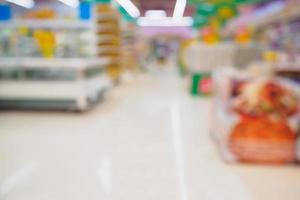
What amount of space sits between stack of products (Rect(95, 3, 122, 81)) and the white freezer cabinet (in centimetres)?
308

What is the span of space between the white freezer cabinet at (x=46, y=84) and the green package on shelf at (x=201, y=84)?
8.39 feet

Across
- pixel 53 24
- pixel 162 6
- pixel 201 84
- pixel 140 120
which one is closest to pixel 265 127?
pixel 162 6

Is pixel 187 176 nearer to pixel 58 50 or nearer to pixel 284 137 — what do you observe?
pixel 284 137

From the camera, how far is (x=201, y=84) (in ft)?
21.6

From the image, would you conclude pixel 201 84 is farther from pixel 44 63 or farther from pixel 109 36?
pixel 44 63

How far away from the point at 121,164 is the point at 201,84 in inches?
167

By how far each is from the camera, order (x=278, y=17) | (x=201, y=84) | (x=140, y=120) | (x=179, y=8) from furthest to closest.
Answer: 1. (x=278, y=17)
2. (x=201, y=84)
3. (x=140, y=120)
4. (x=179, y=8)

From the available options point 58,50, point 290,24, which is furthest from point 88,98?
point 290,24

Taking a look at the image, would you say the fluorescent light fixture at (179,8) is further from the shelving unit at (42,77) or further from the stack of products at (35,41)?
the stack of products at (35,41)

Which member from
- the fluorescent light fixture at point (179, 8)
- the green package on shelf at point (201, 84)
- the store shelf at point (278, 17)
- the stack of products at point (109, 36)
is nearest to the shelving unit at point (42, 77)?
the green package on shelf at point (201, 84)

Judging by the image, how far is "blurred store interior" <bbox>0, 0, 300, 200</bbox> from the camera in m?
2.10

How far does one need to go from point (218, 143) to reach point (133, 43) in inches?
387

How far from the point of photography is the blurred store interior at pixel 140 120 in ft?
6.89

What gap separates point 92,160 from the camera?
269 centimetres
